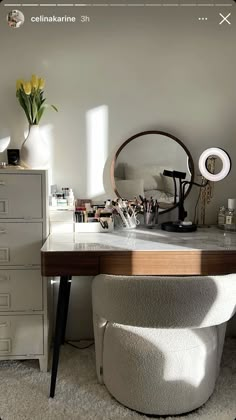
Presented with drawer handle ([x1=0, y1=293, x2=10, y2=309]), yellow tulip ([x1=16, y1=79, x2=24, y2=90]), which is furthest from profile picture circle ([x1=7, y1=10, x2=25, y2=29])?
drawer handle ([x1=0, y1=293, x2=10, y2=309])

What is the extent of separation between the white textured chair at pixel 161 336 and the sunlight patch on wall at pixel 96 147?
0.83m

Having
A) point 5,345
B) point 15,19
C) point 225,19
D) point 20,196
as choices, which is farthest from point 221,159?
point 5,345

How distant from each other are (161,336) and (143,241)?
0.51 meters

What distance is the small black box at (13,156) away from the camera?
2248mm

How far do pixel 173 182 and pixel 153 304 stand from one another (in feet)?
3.39

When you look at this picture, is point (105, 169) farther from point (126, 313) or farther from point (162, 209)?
point (126, 313)

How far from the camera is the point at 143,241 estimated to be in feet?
6.63

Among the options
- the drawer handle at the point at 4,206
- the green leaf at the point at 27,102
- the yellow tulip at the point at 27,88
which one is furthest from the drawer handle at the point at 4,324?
the yellow tulip at the point at 27,88

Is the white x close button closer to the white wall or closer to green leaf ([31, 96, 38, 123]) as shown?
the white wall

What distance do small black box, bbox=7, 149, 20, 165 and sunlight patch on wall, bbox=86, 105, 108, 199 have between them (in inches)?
16.4

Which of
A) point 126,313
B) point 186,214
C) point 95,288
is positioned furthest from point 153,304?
point 186,214

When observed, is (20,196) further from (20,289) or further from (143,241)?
(143,241)

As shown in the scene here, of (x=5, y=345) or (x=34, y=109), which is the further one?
(x=34, y=109)

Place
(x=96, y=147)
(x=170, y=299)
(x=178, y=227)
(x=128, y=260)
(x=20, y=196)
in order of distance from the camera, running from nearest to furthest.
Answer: (x=170, y=299)
(x=128, y=260)
(x=20, y=196)
(x=178, y=227)
(x=96, y=147)
